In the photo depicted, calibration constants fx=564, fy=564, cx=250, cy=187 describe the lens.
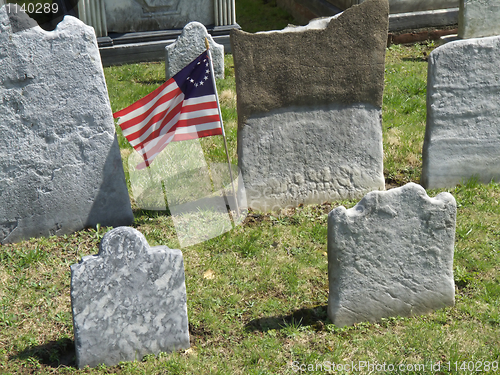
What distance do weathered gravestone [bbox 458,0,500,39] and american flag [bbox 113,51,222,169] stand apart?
582 centimetres

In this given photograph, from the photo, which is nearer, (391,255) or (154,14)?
(391,255)

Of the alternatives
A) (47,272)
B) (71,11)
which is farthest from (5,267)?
(71,11)

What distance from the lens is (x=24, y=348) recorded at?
3.62 m

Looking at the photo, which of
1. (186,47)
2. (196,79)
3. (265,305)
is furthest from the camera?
(186,47)

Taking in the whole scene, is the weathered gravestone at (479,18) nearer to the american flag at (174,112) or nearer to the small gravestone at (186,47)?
the small gravestone at (186,47)

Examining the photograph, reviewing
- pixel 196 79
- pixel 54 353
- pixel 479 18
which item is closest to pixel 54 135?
pixel 196 79

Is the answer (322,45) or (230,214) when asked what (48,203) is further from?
(322,45)

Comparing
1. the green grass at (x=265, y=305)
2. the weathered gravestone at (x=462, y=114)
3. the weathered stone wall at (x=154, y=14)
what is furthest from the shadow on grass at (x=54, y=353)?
the weathered stone wall at (x=154, y=14)

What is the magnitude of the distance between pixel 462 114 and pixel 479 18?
4471 mm

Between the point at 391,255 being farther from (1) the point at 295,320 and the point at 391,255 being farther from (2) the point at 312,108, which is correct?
(2) the point at 312,108

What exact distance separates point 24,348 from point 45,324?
0.25 m

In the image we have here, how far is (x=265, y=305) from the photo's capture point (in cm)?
398

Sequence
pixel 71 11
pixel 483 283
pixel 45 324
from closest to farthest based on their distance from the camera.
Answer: pixel 45 324 → pixel 483 283 → pixel 71 11

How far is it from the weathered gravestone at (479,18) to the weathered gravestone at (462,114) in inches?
163
